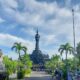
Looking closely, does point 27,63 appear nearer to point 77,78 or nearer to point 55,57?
point 55,57

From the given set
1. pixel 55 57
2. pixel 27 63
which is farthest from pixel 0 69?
pixel 55 57

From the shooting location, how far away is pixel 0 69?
226ft

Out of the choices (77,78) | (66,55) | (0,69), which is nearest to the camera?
(77,78)

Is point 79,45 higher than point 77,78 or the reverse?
higher

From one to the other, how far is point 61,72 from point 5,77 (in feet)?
36.2

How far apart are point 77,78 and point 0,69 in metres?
26.6

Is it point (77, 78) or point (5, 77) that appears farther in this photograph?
point (5, 77)

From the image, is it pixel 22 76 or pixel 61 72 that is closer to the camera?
pixel 61 72

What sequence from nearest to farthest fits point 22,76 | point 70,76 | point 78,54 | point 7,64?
point 70,76
point 22,76
point 7,64
point 78,54

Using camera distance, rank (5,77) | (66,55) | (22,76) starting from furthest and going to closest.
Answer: (66,55) → (22,76) → (5,77)

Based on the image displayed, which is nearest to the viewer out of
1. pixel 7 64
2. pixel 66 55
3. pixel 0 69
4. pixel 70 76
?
pixel 70 76

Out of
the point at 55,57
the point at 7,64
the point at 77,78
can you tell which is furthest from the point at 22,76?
the point at 55,57

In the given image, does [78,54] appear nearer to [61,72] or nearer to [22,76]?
[22,76]

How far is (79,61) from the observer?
3489 inches
